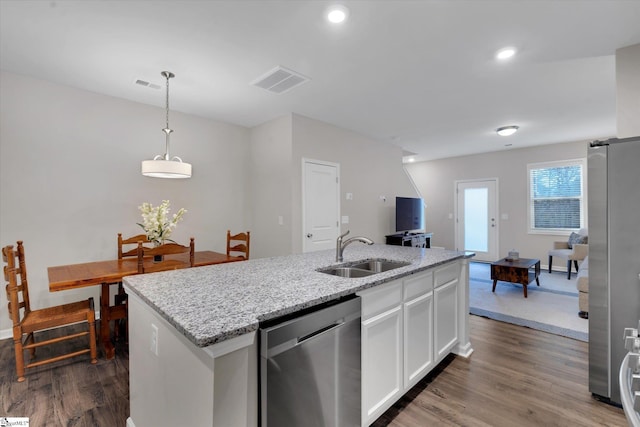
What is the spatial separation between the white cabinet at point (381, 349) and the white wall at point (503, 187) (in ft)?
20.4

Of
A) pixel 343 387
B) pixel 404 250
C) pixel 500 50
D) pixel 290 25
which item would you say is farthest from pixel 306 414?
pixel 500 50

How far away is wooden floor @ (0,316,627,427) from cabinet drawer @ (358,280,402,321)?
734 millimetres

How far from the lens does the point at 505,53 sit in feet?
8.69

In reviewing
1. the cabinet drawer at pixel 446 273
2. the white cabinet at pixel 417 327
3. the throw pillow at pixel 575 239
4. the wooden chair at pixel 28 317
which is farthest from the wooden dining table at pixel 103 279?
the throw pillow at pixel 575 239

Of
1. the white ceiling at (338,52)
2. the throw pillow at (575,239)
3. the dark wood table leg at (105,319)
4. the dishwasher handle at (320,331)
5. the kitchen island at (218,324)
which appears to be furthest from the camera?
the throw pillow at (575,239)

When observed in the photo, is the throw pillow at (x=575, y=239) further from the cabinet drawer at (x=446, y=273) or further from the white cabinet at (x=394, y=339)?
the white cabinet at (x=394, y=339)

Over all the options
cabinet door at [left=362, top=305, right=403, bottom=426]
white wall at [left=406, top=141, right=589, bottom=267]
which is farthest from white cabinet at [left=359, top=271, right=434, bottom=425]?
white wall at [left=406, top=141, right=589, bottom=267]

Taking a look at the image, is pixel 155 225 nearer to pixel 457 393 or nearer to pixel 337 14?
pixel 337 14

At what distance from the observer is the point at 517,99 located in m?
3.74

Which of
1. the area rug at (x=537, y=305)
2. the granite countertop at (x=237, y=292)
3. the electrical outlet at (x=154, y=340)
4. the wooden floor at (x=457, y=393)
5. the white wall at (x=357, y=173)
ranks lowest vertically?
the wooden floor at (x=457, y=393)

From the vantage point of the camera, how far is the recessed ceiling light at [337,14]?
2.04 m

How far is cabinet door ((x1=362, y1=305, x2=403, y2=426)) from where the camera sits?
5.39 feet

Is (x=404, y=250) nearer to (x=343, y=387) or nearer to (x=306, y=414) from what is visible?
(x=343, y=387)

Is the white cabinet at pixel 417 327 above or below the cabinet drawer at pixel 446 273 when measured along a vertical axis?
below
